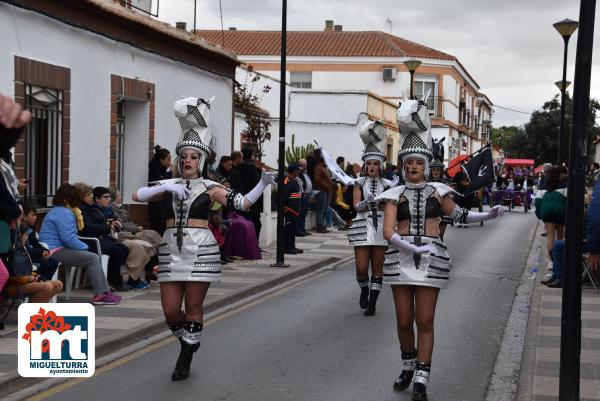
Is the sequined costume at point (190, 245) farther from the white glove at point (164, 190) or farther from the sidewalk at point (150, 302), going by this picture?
the sidewalk at point (150, 302)

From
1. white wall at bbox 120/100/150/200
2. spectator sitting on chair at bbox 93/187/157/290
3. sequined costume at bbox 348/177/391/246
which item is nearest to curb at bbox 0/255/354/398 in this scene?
spectator sitting on chair at bbox 93/187/157/290

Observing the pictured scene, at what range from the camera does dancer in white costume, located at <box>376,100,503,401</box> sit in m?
7.13

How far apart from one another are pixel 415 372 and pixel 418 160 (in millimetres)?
1631

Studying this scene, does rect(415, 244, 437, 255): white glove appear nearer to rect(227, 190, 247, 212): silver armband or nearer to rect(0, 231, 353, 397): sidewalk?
rect(227, 190, 247, 212): silver armband

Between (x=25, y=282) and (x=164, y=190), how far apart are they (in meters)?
2.60

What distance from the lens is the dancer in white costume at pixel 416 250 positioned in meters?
7.13

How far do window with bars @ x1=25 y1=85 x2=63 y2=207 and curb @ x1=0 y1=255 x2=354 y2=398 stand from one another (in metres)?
2.94

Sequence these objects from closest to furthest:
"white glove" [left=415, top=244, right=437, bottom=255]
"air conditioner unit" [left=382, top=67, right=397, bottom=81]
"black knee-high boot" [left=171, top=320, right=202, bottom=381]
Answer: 1. "white glove" [left=415, top=244, right=437, bottom=255]
2. "black knee-high boot" [left=171, top=320, right=202, bottom=381]
3. "air conditioner unit" [left=382, top=67, right=397, bottom=81]

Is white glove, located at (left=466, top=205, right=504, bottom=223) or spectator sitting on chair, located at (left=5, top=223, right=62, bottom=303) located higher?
white glove, located at (left=466, top=205, right=504, bottom=223)

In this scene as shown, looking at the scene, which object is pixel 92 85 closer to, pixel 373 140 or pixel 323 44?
pixel 373 140

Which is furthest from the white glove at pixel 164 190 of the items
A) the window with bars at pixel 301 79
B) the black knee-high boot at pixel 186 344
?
the window with bars at pixel 301 79

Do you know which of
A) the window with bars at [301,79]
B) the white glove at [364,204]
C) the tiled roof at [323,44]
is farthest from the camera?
the window with bars at [301,79]

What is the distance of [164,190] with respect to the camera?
308 inches

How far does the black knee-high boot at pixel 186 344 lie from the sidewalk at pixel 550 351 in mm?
2606
